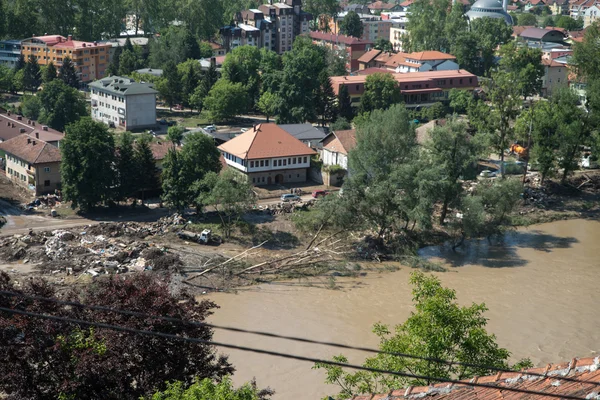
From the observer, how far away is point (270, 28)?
45781 millimetres

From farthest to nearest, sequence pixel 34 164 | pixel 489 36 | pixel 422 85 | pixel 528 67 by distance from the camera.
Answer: pixel 489 36 < pixel 528 67 < pixel 422 85 < pixel 34 164

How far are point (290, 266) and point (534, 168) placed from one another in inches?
428

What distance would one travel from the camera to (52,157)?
21359mm

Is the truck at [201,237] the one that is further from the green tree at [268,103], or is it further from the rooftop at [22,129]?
the green tree at [268,103]

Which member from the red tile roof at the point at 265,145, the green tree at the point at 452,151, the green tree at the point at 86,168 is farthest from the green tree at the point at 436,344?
the red tile roof at the point at 265,145

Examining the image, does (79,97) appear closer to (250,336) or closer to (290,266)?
(290,266)

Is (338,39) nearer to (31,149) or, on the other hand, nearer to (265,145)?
(265,145)

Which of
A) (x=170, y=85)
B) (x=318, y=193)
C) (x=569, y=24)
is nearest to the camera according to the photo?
(x=318, y=193)

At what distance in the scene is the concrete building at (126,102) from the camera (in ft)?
94.7

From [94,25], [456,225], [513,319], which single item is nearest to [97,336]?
[513,319]

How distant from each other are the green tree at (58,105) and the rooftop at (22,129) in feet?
5.90

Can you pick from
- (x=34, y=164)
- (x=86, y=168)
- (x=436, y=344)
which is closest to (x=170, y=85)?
(x=34, y=164)

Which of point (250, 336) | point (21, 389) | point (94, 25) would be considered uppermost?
point (94, 25)

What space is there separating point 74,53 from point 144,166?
62.3 feet
